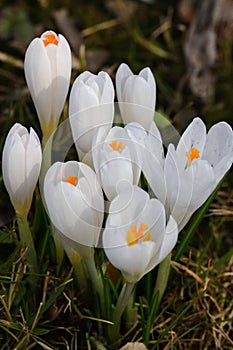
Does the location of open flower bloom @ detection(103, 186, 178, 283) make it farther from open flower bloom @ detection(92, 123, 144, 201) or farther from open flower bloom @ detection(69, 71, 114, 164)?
open flower bloom @ detection(69, 71, 114, 164)

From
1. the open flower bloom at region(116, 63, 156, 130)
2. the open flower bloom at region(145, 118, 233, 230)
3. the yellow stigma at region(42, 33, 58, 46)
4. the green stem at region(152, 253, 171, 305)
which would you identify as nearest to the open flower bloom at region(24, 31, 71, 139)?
the yellow stigma at region(42, 33, 58, 46)

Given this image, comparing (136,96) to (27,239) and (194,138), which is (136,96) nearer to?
(194,138)

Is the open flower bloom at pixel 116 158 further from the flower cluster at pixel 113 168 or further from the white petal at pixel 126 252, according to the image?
the white petal at pixel 126 252

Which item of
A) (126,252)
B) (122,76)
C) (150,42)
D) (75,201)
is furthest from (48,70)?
(150,42)

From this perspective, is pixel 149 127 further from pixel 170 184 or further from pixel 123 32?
pixel 123 32

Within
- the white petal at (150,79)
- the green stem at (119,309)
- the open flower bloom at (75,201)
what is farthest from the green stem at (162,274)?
the white petal at (150,79)

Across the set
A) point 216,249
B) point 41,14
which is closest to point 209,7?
point 41,14
